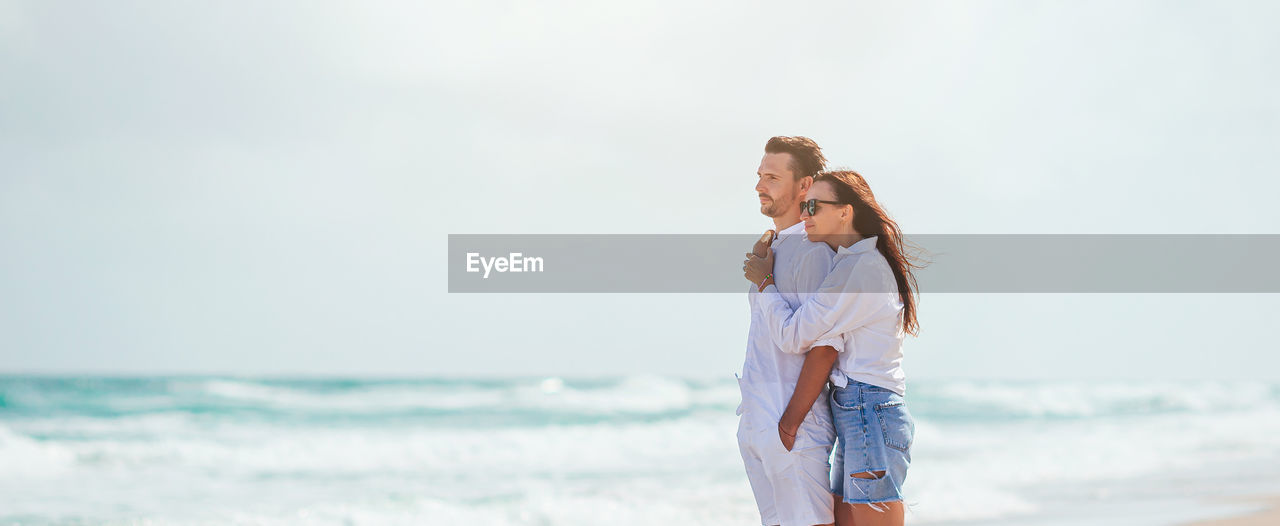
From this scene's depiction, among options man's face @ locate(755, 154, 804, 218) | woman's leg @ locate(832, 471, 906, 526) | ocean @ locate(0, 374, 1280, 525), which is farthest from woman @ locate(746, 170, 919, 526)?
ocean @ locate(0, 374, 1280, 525)

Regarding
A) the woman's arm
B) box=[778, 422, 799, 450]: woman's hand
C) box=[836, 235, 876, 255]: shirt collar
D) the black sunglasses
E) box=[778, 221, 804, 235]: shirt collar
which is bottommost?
box=[778, 422, 799, 450]: woman's hand

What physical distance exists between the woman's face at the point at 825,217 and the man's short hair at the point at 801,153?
0.53 ft

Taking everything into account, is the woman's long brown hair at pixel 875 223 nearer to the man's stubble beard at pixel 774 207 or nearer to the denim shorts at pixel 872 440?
the man's stubble beard at pixel 774 207

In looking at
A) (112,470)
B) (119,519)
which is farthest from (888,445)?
(112,470)

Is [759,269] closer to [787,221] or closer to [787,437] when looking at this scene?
[787,221]

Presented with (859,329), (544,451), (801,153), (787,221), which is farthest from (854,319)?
(544,451)

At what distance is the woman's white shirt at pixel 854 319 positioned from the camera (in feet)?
9.70

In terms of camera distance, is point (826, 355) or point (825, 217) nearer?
point (826, 355)

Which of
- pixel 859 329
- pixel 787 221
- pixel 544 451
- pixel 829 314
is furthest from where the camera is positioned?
pixel 544 451

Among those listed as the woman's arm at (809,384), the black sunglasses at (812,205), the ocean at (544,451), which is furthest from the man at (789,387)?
the ocean at (544,451)

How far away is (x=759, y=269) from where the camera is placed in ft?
10.5

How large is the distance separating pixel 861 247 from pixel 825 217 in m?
0.15

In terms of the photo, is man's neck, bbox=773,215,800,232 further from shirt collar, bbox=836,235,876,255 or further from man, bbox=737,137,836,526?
shirt collar, bbox=836,235,876,255

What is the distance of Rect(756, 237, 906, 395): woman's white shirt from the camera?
296 cm
